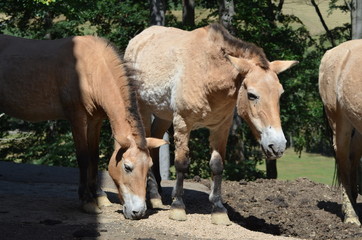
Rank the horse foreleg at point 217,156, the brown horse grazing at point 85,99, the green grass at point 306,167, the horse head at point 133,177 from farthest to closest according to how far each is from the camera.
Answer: the green grass at point 306,167, the horse foreleg at point 217,156, the brown horse grazing at point 85,99, the horse head at point 133,177

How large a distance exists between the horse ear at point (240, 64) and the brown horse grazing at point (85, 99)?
45.0 inches

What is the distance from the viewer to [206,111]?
22.7 feet

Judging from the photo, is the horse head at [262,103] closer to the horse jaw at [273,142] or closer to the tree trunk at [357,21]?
the horse jaw at [273,142]

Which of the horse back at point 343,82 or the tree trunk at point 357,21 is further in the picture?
the tree trunk at point 357,21

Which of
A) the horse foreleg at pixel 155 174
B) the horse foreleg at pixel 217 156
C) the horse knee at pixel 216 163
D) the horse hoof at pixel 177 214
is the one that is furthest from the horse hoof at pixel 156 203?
the horse knee at pixel 216 163

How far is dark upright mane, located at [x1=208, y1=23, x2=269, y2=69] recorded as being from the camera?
656 centimetres

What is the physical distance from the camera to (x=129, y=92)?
6.79 metres

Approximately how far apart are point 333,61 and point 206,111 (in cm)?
209

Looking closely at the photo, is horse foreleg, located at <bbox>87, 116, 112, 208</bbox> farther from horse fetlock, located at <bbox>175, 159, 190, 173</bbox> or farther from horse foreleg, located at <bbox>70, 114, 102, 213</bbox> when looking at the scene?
horse fetlock, located at <bbox>175, 159, 190, 173</bbox>

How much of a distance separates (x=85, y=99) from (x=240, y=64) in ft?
5.89

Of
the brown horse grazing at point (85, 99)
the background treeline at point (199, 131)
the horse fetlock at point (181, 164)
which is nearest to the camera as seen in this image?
the brown horse grazing at point (85, 99)

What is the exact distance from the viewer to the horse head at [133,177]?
638 centimetres

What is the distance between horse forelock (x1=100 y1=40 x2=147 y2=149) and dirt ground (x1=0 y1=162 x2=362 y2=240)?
0.95 metres

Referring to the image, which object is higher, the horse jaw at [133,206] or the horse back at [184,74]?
the horse back at [184,74]
